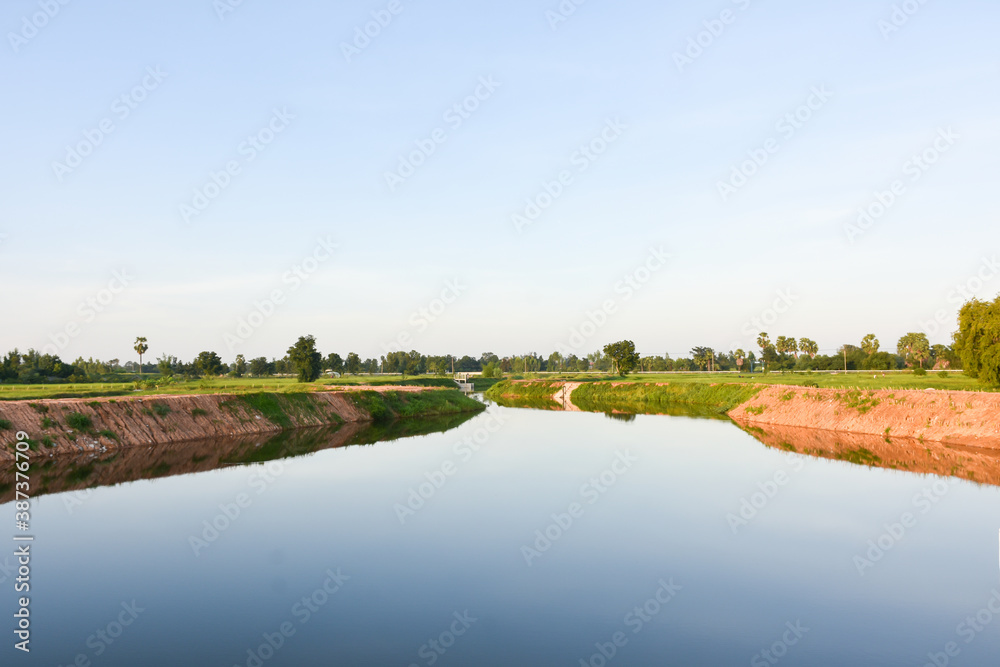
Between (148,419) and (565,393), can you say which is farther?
(565,393)

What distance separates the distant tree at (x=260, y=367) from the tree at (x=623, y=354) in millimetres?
89273

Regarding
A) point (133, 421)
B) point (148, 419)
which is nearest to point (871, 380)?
point (148, 419)

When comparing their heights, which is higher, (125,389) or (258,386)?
(125,389)

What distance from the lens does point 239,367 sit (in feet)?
526

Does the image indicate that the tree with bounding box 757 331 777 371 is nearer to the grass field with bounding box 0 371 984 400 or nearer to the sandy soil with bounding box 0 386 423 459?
the grass field with bounding box 0 371 984 400

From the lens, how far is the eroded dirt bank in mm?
40656

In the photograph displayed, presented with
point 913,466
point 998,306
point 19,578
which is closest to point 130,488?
point 19,578

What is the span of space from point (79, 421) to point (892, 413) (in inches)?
2159

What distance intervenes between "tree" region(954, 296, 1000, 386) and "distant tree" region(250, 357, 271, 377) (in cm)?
14760

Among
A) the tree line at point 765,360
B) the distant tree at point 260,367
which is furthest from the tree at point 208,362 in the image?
the distant tree at point 260,367

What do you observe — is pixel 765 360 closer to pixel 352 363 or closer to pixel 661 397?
pixel 661 397

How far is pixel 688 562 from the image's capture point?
718 inches

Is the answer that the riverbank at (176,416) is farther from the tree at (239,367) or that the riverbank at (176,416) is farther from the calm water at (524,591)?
the tree at (239,367)

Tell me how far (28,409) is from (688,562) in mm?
38049
